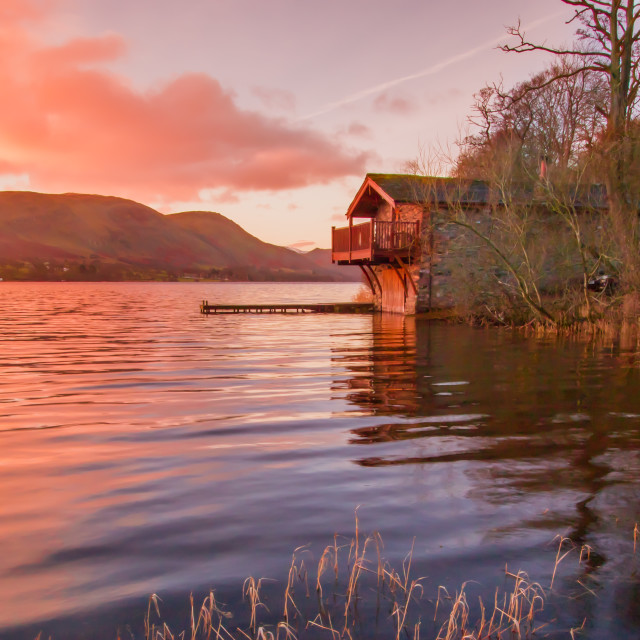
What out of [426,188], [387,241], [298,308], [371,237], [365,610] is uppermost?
[426,188]

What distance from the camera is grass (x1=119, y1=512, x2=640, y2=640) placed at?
11.1ft

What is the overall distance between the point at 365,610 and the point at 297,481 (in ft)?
7.75

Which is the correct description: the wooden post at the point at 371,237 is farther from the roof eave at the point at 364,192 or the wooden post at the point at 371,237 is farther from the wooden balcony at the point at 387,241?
the roof eave at the point at 364,192

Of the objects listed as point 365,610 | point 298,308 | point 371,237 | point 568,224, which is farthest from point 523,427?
point 298,308

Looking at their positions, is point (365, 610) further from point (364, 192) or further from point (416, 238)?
point (364, 192)

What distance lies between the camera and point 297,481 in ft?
19.5

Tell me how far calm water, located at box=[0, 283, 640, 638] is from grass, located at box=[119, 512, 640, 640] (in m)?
0.10

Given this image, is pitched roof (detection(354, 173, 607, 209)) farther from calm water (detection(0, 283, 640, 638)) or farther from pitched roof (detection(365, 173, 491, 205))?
calm water (detection(0, 283, 640, 638))

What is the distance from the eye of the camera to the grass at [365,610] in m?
3.37

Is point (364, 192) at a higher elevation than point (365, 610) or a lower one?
higher

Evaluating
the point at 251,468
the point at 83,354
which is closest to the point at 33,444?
the point at 251,468

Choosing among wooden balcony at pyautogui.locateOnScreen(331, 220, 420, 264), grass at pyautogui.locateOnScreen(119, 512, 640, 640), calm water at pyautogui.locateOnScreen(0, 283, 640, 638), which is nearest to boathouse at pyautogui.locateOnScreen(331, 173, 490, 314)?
wooden balcony at pyautogui.locateOnScreen(331, 220, 420, 264)

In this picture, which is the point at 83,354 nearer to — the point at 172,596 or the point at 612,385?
the point at 612,385

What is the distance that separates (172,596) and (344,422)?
482 centimetres
